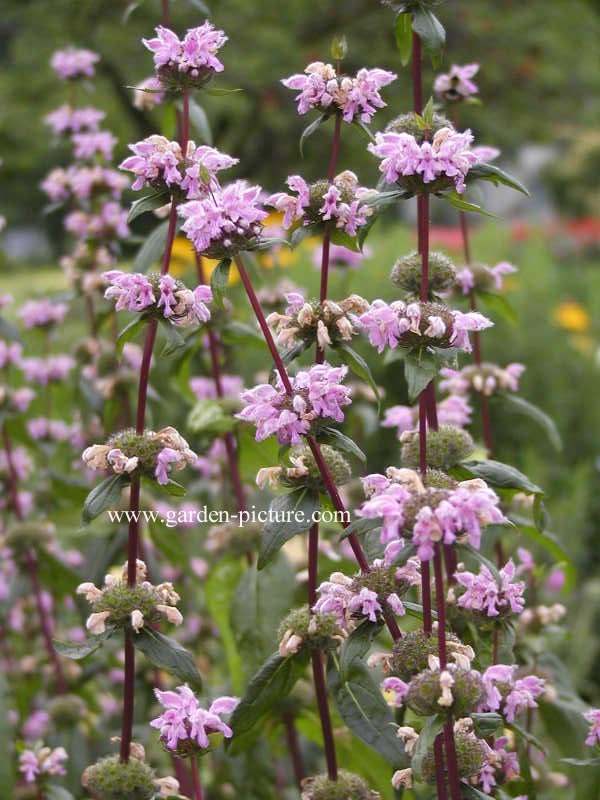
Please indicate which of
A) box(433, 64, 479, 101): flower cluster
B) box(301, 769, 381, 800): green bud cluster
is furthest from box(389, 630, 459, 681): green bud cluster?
box(433, 64, 479, 101): flower cluster

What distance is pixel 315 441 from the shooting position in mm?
1344

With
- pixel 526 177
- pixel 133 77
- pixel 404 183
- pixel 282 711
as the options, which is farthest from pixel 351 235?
pixel 526 177

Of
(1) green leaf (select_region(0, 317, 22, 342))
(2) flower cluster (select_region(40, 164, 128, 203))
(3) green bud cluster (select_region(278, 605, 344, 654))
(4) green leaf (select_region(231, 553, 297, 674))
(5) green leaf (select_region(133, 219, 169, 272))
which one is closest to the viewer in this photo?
(3) green bud cluster (select_region(278, 605, 344, 654))

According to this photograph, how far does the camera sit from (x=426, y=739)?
1168 mm

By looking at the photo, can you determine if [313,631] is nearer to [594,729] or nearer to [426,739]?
[426,739]

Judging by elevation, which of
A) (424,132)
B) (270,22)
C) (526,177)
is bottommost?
(424,132)

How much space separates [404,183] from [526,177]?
23074 millimetres

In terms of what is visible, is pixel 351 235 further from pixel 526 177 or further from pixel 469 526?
pixel 526 177

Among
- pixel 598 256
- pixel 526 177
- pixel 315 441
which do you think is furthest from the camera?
pixel 526 177

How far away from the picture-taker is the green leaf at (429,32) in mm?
1416

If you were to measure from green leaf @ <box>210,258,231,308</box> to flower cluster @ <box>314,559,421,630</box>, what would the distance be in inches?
15.6

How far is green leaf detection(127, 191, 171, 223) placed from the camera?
1.41 metres

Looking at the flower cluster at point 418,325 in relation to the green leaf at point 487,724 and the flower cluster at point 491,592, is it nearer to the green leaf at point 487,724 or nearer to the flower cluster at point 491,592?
the flower cluster at point 491,592

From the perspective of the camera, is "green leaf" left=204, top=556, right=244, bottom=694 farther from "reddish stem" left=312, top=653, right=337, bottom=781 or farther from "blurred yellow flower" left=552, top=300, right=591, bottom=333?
"blurred yellow flower" left=552, top=300, right=591, bottom=333
